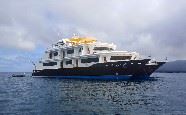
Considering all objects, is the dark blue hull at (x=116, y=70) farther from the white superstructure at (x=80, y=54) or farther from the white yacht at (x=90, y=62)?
the white superstructure at (x=80, y=54)

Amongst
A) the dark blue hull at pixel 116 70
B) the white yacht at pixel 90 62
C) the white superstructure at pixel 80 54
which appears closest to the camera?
the dark blue hull at pixel 116 70

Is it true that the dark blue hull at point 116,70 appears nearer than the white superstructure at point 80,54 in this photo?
Yes

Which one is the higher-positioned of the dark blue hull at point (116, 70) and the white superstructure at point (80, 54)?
the white superstructure at point (80, 54)

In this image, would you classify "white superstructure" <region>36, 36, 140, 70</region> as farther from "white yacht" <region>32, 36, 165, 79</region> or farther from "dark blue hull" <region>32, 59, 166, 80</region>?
"dark blue hull" <region>32, 59, 166, 80</region>

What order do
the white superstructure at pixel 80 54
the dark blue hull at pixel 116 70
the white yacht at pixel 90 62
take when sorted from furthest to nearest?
the white superstructure at pixel 80 54 < the white yacht at pixel 90 62 < the dark blue hull at pixel 116 70

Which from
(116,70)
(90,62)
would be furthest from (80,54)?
(116,70)

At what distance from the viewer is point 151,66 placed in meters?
57.3

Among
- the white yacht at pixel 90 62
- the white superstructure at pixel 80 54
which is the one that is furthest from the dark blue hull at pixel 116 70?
the white superstructure at pixel 80 54

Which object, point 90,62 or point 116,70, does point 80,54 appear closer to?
point 90,62

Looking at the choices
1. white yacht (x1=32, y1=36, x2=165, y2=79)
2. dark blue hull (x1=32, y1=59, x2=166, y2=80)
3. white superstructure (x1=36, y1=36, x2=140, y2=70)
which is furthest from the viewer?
white superstructure (x1=36, y1=36, x2=140, y2=70)

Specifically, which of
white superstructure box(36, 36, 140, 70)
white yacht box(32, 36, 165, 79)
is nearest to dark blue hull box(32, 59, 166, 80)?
white yacht box(32, 36, 165, 79)

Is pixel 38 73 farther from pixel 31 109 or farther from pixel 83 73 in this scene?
pixel 31 109

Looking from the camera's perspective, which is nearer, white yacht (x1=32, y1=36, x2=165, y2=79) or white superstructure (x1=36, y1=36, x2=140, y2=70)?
white yacht (x1=32, y1=36, x2=165, y2=79)

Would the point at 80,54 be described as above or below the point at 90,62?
above
